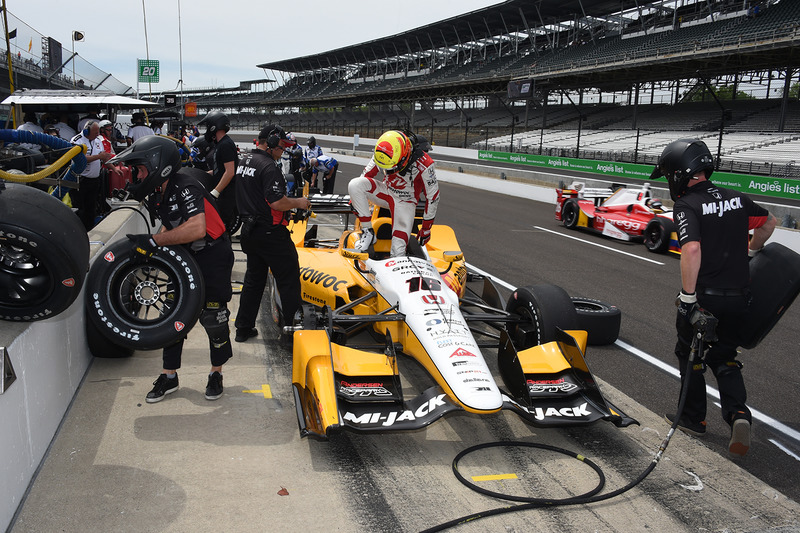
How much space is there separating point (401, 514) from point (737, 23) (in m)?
40.8

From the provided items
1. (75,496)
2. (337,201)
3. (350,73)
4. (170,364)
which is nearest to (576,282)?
(337,201)

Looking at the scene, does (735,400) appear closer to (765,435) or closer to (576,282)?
(765,435)

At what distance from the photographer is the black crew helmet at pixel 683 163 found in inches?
169

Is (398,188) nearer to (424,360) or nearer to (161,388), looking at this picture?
(424,360)

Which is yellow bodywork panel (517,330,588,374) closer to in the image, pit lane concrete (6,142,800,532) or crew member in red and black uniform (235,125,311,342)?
pit lane concrete (6,142,800,532)

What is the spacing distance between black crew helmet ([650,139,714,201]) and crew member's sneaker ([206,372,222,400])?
139 inches

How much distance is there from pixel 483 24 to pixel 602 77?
19819 millimetres

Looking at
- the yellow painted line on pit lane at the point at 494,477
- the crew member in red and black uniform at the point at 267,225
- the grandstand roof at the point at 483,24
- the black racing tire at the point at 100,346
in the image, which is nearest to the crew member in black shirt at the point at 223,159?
the crew member in red and black uniform at the point at 267,225

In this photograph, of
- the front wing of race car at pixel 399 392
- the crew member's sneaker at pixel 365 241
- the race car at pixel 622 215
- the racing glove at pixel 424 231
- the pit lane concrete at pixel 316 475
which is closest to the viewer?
the pit lane concrete at pixel 316 475

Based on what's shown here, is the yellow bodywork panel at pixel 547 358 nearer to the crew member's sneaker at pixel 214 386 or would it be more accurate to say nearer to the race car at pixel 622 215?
the crew member's sneaker at pixel 214 386

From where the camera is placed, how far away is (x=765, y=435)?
445cm

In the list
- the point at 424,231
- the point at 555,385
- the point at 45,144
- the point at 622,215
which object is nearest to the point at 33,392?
the point at 45,144

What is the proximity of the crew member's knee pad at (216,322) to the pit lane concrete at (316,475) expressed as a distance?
18.5 inches

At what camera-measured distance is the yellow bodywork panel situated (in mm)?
4430
